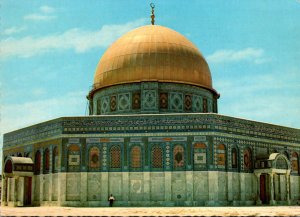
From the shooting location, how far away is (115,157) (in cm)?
3039

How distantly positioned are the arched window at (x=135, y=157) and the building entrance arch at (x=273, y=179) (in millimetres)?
7823

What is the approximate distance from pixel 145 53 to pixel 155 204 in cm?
1086

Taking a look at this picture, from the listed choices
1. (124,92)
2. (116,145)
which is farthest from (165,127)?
(124,92)

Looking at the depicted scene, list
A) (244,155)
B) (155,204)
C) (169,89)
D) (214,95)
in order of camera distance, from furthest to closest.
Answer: (214,95) < (169,89) < (244,155) < (155,204)

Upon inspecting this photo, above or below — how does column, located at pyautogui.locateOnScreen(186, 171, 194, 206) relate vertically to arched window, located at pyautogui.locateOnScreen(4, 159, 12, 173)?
below

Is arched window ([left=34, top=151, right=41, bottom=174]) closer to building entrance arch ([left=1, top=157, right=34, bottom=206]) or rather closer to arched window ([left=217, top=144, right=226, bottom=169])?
building entrance arch ([left=1, top=157, right=34, bottom=206])

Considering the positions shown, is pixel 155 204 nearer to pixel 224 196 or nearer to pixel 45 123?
pixel 224 196

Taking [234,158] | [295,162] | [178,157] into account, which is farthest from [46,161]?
[295,162]

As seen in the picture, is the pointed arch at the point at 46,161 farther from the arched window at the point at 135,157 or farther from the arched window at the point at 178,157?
the arched window at the point at 178,157

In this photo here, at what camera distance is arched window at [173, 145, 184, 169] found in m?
30.0

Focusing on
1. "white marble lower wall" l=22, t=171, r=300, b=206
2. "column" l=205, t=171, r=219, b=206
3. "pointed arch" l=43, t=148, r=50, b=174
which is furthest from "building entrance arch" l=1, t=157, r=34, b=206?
"column" l=205, t=171, r=219, b=206

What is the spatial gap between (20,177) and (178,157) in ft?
35.7

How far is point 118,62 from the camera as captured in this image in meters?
34.9

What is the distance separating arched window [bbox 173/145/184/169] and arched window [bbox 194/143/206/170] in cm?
83
